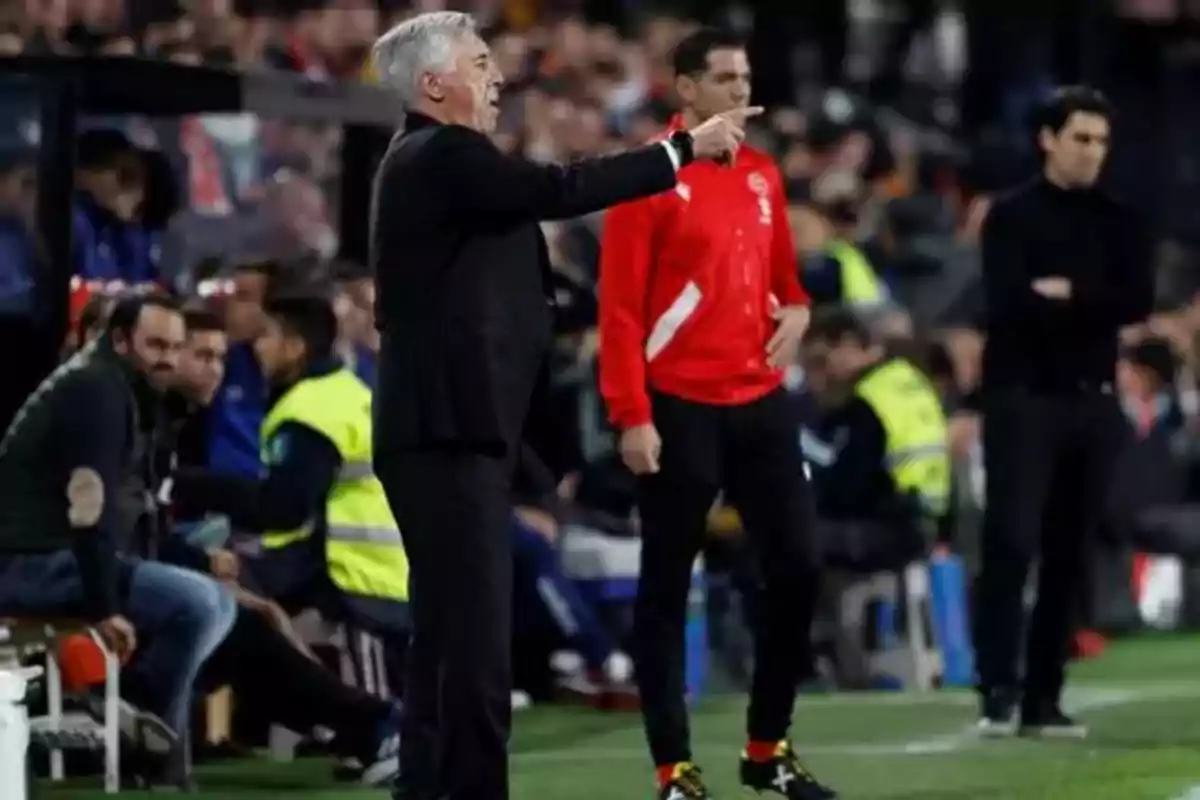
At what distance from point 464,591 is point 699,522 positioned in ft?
4.46

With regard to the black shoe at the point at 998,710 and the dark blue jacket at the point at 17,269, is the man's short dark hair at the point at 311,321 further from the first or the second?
the black shoe at the point at 998,710

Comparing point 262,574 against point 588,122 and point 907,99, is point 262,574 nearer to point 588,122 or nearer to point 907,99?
point 588,122

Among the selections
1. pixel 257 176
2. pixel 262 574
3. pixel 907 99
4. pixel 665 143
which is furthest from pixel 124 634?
pixel 907 99

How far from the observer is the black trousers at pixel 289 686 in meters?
11.2

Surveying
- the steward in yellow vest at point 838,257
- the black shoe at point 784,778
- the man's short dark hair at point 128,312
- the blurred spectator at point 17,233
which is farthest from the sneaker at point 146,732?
the steward in yellow vest at point 838,257

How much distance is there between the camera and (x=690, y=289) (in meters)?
9.55

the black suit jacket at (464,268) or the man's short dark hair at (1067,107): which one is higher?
the man's short dark hair at (1067,107)

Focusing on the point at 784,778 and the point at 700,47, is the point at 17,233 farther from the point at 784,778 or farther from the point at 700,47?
the point at 784,778

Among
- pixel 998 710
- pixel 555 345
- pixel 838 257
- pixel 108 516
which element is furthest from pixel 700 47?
pixel 838 257

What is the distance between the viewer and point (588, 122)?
18.3m

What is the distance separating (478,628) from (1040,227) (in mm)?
3803

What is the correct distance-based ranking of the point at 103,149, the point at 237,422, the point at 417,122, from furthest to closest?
the point at 237,422 → the point at 103,149 → the point at 417,122

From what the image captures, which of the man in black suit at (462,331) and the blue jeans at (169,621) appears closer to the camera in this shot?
the man in black suit at (462,331)

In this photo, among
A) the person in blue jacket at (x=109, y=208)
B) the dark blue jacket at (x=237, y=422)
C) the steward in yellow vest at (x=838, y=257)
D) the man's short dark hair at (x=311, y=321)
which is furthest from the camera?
the steward in yellow vest at (x=838, y=257)
